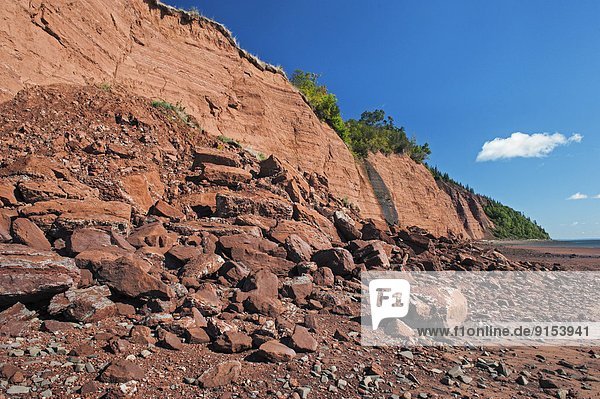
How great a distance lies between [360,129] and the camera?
31.0 metres

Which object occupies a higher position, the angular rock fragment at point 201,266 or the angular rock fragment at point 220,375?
the angular rock fragment at point 201,266

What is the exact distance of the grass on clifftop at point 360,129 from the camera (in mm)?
24078

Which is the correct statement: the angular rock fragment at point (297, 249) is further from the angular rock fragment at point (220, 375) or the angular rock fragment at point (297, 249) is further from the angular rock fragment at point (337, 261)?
the angular rock fragment at point (220, 375)

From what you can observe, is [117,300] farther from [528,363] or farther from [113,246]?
[528,363]

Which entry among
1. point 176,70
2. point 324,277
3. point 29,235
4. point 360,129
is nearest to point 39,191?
point 29,235

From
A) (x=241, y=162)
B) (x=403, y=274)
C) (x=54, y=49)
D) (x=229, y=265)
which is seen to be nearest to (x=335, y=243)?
(x=403, y=274)

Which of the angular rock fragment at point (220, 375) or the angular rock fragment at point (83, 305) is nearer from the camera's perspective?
the angular rock fragment at point (220, 375)

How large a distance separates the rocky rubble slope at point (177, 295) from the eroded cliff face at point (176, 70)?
1935 millimetres

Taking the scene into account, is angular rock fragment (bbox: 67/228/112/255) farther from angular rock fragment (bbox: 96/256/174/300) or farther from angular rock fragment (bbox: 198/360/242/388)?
angular rock fragment (bbox: 198/360/242/388)

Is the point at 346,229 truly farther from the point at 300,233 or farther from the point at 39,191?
the point at 39,191

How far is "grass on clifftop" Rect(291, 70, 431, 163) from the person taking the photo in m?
24.1

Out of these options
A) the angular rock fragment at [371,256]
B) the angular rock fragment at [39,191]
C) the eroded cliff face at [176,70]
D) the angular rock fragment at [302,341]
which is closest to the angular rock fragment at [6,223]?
the angular rock fragment at [39,191]

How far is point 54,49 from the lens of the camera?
11125 millimetres

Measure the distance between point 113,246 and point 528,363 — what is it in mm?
6160
